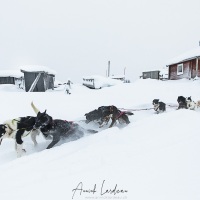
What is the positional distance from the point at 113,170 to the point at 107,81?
29544 mm

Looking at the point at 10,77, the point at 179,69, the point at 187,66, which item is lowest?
the point at 10,77

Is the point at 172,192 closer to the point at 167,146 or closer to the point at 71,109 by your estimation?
the point at 167,146

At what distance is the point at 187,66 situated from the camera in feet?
69.8

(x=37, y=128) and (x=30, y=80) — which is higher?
(x=30, y=80)

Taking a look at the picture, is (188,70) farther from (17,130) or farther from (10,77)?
(10,77)

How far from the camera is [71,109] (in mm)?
8695

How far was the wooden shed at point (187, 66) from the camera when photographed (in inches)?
774

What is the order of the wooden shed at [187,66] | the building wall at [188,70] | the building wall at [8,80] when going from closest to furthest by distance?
the wooden shed at [187,66]
the building wall at [188,70]
the building wall at [8,80]

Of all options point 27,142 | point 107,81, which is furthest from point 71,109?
point 107,81

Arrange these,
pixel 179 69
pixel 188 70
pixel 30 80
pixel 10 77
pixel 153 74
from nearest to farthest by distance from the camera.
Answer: pixel 30 80, pixel 188 70, pixel 179 69, pixel 10 77, pixel 153 74

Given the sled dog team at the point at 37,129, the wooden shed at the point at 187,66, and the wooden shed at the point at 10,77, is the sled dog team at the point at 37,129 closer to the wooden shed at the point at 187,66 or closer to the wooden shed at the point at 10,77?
the wooden shed at the point at 187,66

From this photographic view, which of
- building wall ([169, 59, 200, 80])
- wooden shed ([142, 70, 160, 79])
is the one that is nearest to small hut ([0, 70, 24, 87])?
wooden shed ([142, 70, 160, 79])

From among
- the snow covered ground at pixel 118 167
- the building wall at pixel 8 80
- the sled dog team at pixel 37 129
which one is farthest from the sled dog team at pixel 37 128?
the building wall at pixel 8 80

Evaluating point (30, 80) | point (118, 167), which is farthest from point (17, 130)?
point (30, 80)
